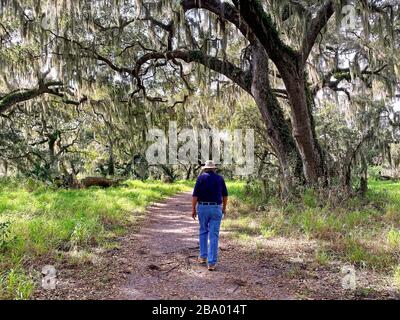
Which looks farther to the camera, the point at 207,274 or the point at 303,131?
the point at 303,131

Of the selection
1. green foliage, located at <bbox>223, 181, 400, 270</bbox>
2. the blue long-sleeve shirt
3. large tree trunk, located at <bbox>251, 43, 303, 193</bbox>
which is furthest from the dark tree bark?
the blue long-sleeve shirt

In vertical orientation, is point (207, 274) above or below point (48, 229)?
below

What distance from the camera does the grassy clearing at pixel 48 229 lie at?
400cm

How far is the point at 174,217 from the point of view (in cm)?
913

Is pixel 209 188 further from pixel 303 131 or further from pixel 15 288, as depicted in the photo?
pixel 303 131

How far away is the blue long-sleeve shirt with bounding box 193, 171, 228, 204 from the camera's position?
4.47 metres

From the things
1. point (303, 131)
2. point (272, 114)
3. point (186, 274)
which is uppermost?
point (272, 114)

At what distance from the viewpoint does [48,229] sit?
5641 millimetres

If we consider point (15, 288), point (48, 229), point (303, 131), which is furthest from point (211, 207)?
point (303, 131)

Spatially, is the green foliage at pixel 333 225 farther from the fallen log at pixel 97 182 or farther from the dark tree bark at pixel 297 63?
the fallen log at pixel 97 182

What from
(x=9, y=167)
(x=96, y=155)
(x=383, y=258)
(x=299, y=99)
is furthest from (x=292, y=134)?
(x=96, y=155)

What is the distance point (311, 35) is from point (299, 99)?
142 centimetres

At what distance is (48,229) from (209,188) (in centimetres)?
286

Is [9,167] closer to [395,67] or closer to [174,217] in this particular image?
[174,217]
